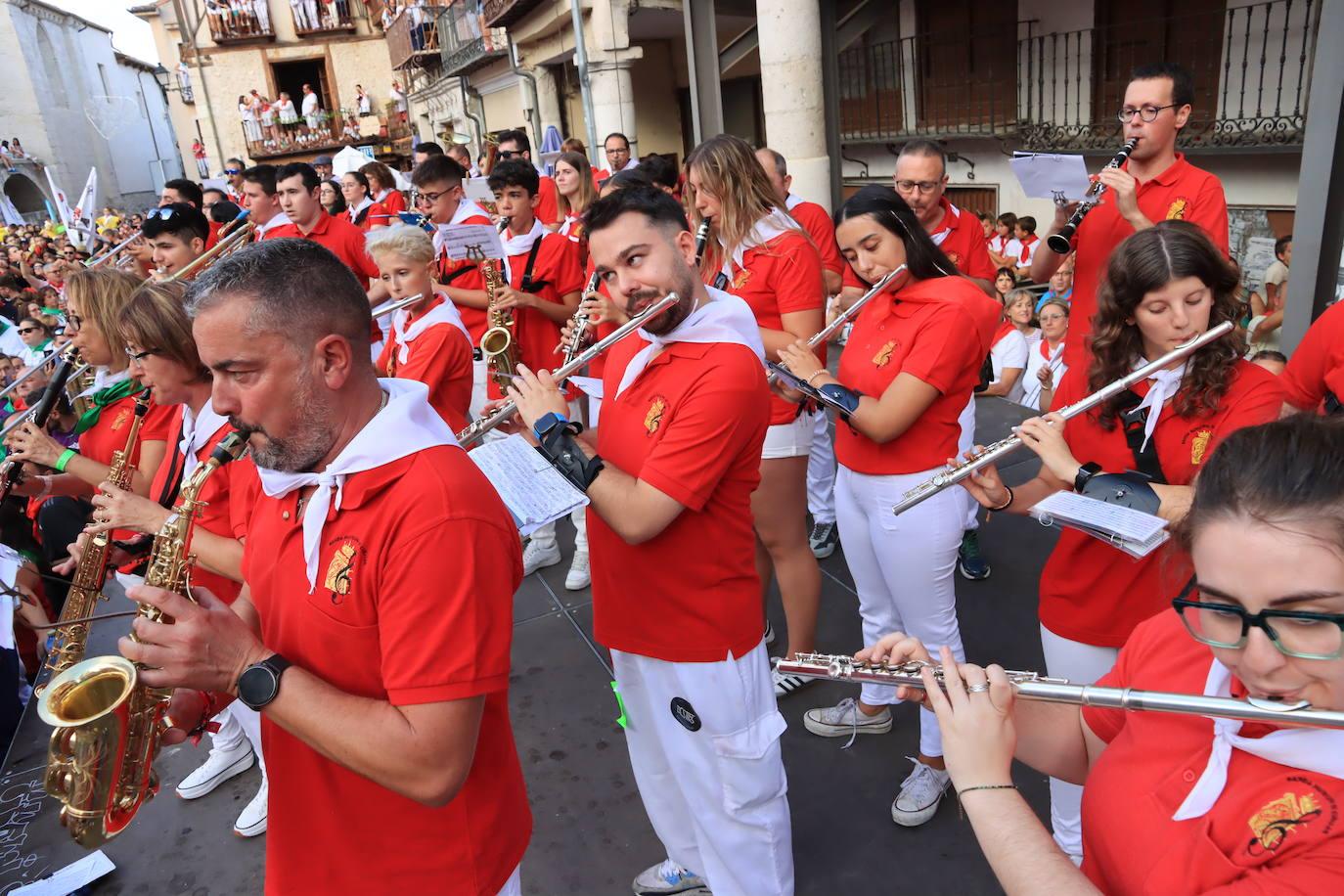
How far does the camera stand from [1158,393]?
2.32 meters

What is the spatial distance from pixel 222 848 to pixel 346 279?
9.29 feet

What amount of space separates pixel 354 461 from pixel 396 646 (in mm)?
373

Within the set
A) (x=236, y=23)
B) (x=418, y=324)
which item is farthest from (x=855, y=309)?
(x=236, y=23)

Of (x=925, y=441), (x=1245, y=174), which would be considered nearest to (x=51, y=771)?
(x=925, y=441)

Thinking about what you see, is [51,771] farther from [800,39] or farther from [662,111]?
[662,111]

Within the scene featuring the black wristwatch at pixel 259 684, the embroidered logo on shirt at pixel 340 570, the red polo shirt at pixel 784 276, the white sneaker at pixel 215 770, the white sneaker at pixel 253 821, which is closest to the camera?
the black wristwatch at pixel 259 684

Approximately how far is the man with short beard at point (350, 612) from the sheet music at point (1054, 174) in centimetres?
337

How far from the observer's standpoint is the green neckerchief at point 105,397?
3.55 m

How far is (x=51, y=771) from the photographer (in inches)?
70.7

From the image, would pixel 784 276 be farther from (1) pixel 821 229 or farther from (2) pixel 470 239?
(2) pixel 470 239

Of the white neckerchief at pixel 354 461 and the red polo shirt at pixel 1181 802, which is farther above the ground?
the white neckerchief at pixel 354 461

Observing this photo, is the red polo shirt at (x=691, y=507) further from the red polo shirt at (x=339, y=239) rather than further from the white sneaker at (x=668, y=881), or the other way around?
the red polo shirt at (x=339, y=239)

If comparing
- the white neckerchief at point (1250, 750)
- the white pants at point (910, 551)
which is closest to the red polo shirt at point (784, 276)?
the white pants at point (910, 551)

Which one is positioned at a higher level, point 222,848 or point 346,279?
point 346,279
